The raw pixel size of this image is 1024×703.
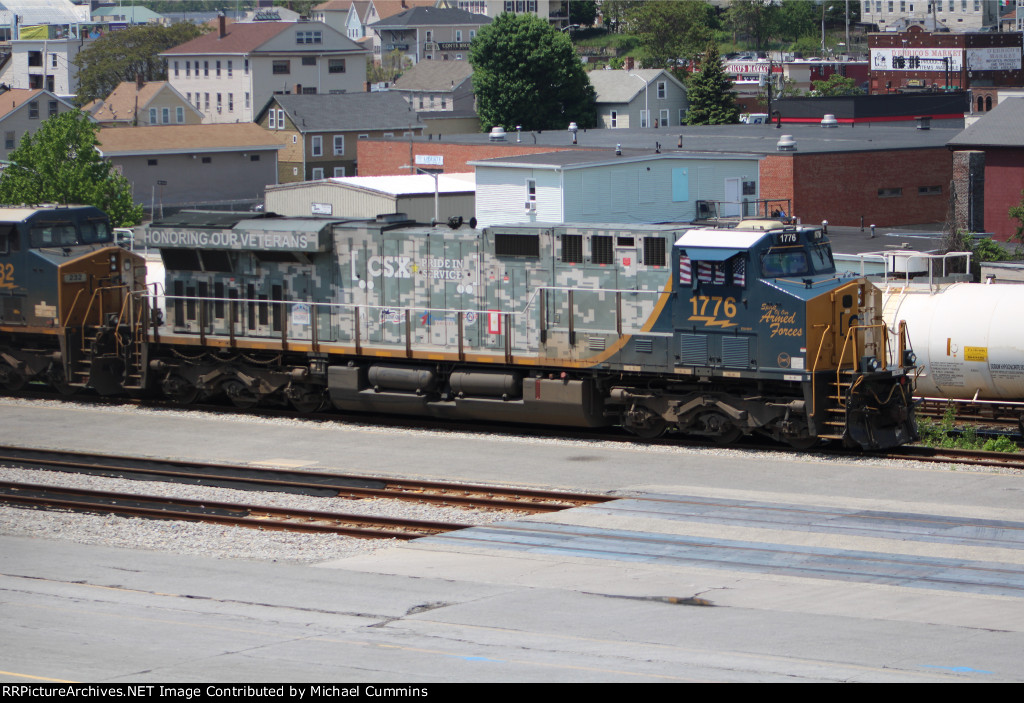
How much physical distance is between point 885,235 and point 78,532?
3305 centimetres

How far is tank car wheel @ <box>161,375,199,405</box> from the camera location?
26.4 m

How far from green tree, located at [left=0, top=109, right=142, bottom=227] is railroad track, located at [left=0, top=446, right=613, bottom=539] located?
32.2 m

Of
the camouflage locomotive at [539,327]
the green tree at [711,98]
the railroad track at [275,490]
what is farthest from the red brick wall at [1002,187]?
the green tree at [711,98]

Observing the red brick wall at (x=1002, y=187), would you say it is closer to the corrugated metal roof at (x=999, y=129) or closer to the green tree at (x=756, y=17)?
the corrugated metal roof at (x=999, y=129)

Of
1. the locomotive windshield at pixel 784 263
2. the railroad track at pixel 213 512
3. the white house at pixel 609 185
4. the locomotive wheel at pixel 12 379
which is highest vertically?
the white house at pixel 609 185

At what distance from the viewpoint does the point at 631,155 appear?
49.0 m

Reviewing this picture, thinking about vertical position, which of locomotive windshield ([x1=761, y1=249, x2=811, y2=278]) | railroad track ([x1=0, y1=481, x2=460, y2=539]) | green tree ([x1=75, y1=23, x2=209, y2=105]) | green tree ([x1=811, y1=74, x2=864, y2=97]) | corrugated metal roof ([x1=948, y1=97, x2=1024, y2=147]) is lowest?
railroad track ([x1=0, y1=481, x2=460, y2=539])

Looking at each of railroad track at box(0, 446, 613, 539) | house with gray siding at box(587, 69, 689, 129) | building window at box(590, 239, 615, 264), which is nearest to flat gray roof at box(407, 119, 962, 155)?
building window at box(590, 239, 615, 264)

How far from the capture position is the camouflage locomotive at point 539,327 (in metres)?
20.2

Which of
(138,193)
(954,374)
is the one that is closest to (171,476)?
(954,374)

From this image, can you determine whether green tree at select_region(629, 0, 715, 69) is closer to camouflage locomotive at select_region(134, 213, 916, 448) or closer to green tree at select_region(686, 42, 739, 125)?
green tree at select_region(686, 42, 739, 125)

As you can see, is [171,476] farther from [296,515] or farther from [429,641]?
[429,641]

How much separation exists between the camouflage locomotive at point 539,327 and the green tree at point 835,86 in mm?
98076

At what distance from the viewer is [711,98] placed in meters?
95.1
